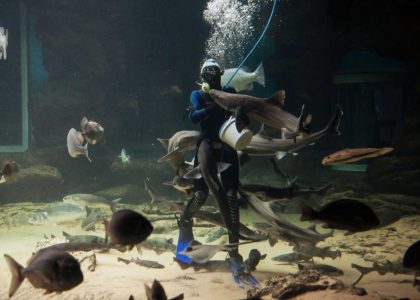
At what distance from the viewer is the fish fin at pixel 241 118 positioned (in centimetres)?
373

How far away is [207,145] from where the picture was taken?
504 centimetres

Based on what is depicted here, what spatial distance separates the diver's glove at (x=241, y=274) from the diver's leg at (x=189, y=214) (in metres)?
0.84

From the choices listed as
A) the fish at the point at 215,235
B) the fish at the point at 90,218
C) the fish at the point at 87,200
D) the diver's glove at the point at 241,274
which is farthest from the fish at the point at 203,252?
the fish at the point at 87,200

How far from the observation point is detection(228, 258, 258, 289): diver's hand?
15.0ft

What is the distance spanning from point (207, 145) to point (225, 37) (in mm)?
17548

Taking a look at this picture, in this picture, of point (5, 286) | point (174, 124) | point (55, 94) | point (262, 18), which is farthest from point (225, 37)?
point (5, 286)

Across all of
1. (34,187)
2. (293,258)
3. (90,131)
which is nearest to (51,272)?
(90,131)

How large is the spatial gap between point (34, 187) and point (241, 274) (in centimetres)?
1067

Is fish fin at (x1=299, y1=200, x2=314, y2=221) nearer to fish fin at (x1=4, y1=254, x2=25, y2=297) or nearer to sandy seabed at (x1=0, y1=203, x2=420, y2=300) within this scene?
sandy seabed at (x1=0, y1=203, x2=420, y2=300)

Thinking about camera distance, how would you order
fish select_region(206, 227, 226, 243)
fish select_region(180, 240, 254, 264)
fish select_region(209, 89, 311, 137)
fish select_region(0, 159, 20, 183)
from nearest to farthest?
fish select_region(209, 89, 311, 137), fish select_region(180, 240, 254, 264), fish select_region(0, 159, 20, 183), fish select_region(206, 227, 226, 243)

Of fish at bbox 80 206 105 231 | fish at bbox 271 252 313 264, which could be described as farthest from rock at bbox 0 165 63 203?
fish at bbox 271 252 313 264

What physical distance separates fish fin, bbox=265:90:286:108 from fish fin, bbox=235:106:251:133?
0.90 ft

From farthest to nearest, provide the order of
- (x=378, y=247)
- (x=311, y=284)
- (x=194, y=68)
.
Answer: (x=194, y=68) < (x=378, y=247) < (x=311, y=284)

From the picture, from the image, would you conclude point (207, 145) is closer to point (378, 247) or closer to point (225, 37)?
point (378, 247)
